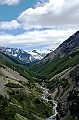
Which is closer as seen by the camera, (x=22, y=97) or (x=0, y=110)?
(x=0, y=110)

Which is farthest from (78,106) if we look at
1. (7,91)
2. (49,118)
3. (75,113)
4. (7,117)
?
(7,91)

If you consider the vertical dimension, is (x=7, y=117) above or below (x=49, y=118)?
above

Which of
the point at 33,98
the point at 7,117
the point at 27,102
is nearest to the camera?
the point at 7,117

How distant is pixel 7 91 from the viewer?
636 ft

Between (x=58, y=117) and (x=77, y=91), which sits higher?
(x=77, y=91)

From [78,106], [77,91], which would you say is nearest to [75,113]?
[78,106]

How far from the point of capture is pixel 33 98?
200 meters

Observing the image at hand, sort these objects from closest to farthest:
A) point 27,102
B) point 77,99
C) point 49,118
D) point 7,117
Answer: point 7,117
point 77,99
point 49,118
point 27,102

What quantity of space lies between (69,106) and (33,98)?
45.4 m

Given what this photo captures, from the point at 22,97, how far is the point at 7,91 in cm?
1232

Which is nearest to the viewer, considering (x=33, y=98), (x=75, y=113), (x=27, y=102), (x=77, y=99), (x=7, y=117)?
(x=7, y=117)

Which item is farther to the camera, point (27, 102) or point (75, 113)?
point (27, 102)

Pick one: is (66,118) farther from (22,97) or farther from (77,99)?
(22,97)

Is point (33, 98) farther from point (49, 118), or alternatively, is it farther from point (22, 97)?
point (49, 118)
